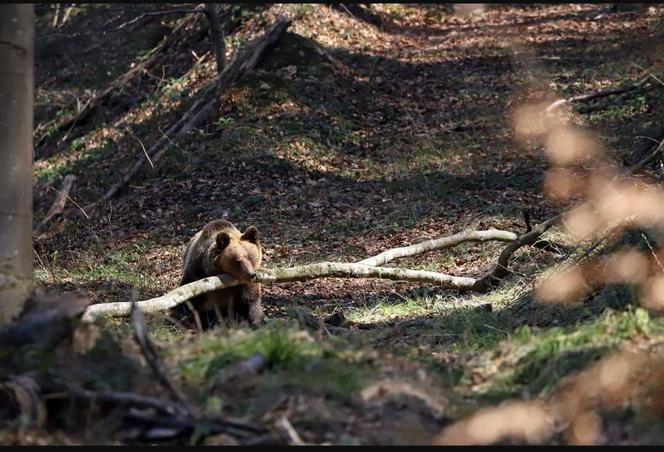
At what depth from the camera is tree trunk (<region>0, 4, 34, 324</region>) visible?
5766 millimetres

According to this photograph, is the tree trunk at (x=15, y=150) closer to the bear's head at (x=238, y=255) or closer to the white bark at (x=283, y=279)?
the white bark at (x=283, y=279)

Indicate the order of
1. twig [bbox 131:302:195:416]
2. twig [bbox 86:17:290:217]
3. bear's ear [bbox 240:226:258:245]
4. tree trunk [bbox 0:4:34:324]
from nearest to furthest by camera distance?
twig [bbox 131:302:195:416] < tree trunk [bbox 0:4:34:324] < bear's ear [bbox 240:226:258:245] < twig [bbox 86:17:290:217]

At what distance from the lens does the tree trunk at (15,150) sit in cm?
577

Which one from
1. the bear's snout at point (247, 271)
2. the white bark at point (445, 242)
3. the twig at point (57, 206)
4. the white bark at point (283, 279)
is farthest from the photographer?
the twig at point (57, 206)

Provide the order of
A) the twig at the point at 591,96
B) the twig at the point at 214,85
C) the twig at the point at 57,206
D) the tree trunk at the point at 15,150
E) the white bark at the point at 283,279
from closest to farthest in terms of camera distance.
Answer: the tree trunk at the point at 15,150
the white bark at the point at 283,279
the twig at the point at 57,206
the twig at the point at 214,85
the twig at the point at 591,96

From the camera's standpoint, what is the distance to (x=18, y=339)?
4.78 m

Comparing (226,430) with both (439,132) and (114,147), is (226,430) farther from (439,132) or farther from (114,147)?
(114,147)

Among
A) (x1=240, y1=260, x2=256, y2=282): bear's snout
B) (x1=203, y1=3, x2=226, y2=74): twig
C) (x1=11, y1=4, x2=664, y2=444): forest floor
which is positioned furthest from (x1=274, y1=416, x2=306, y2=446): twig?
(x1=203, y1=3, x2=226, y2=74): twig

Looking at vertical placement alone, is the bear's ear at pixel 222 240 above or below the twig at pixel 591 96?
above

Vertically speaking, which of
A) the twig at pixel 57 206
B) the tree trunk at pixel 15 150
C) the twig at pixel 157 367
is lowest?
the twig at pixel 57 206

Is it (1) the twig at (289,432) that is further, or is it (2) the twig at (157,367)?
(2) the twig at (157,367)

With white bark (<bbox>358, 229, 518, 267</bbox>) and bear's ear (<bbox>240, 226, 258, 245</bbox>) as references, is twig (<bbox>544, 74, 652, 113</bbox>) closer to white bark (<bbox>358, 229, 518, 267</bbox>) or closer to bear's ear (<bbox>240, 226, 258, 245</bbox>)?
white bark (<bbox>358, 229, 518, 267</bbox>)

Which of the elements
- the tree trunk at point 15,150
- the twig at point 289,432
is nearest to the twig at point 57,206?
the tree trunk at point 15,150

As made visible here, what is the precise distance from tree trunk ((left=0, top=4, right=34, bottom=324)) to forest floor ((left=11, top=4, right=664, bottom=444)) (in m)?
0.86
